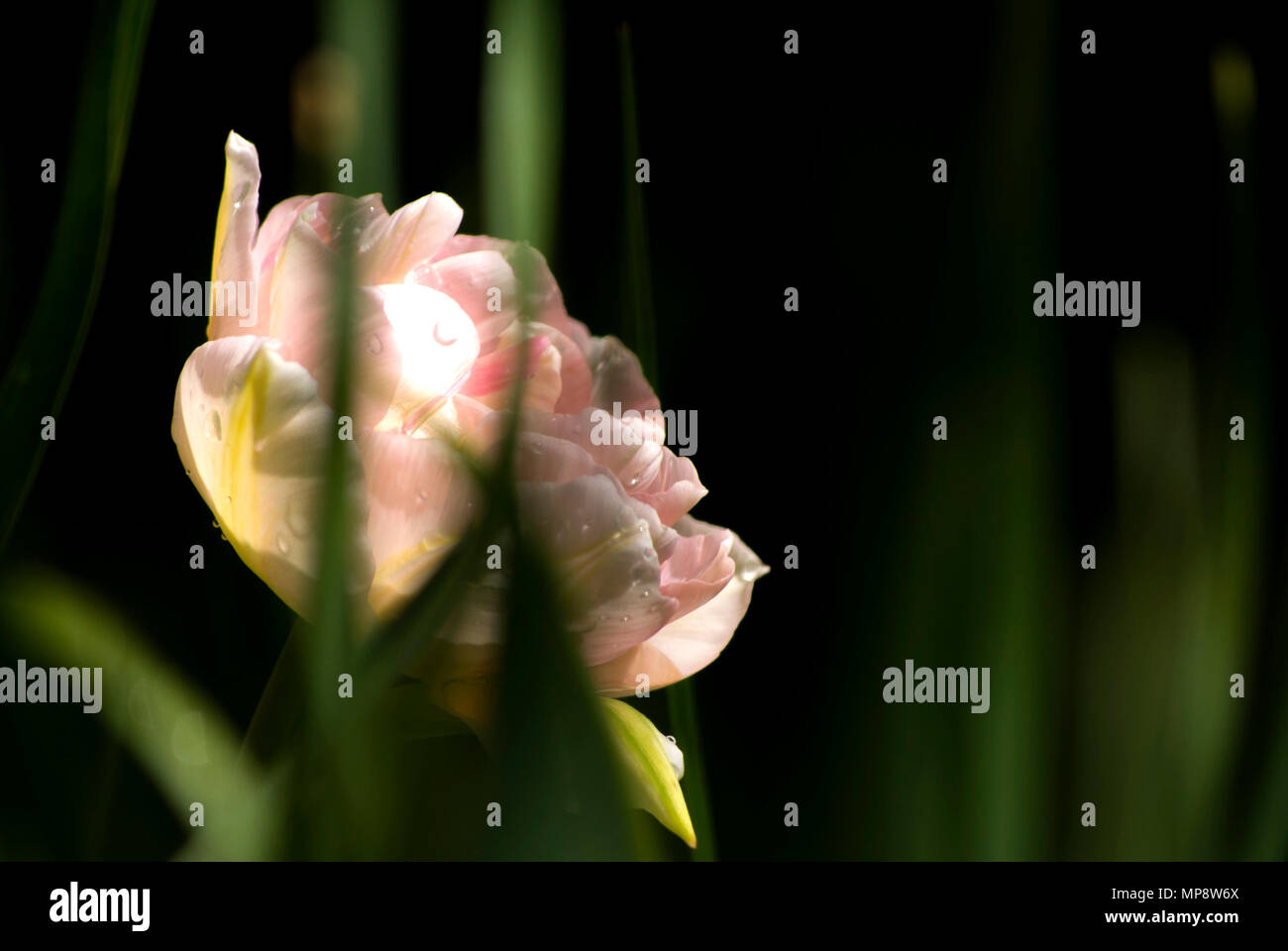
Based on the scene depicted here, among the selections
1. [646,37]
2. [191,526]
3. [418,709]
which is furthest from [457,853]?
[646,37]

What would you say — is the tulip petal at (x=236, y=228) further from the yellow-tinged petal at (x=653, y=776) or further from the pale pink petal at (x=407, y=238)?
the yellow-tinged petal at (x=653, y=776)

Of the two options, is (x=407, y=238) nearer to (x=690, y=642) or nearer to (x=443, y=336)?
(x=443, y=336)

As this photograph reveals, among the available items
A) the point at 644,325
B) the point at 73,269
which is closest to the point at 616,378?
the point at 644,325

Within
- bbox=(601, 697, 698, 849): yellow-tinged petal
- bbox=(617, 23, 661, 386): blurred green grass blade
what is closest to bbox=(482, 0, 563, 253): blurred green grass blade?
bbox=(617, 23, 661, 386): blurred green grass blade

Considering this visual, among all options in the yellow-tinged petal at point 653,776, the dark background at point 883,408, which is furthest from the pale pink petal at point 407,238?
the yellow-tinged petal at point 653,776

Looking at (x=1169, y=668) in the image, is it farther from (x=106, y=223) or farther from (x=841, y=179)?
(x=106, y=223)

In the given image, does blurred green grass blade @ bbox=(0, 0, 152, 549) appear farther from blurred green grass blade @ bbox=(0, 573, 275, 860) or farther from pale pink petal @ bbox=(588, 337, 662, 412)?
pale pink petal @ bbox=(588, 337, 662, 412)
